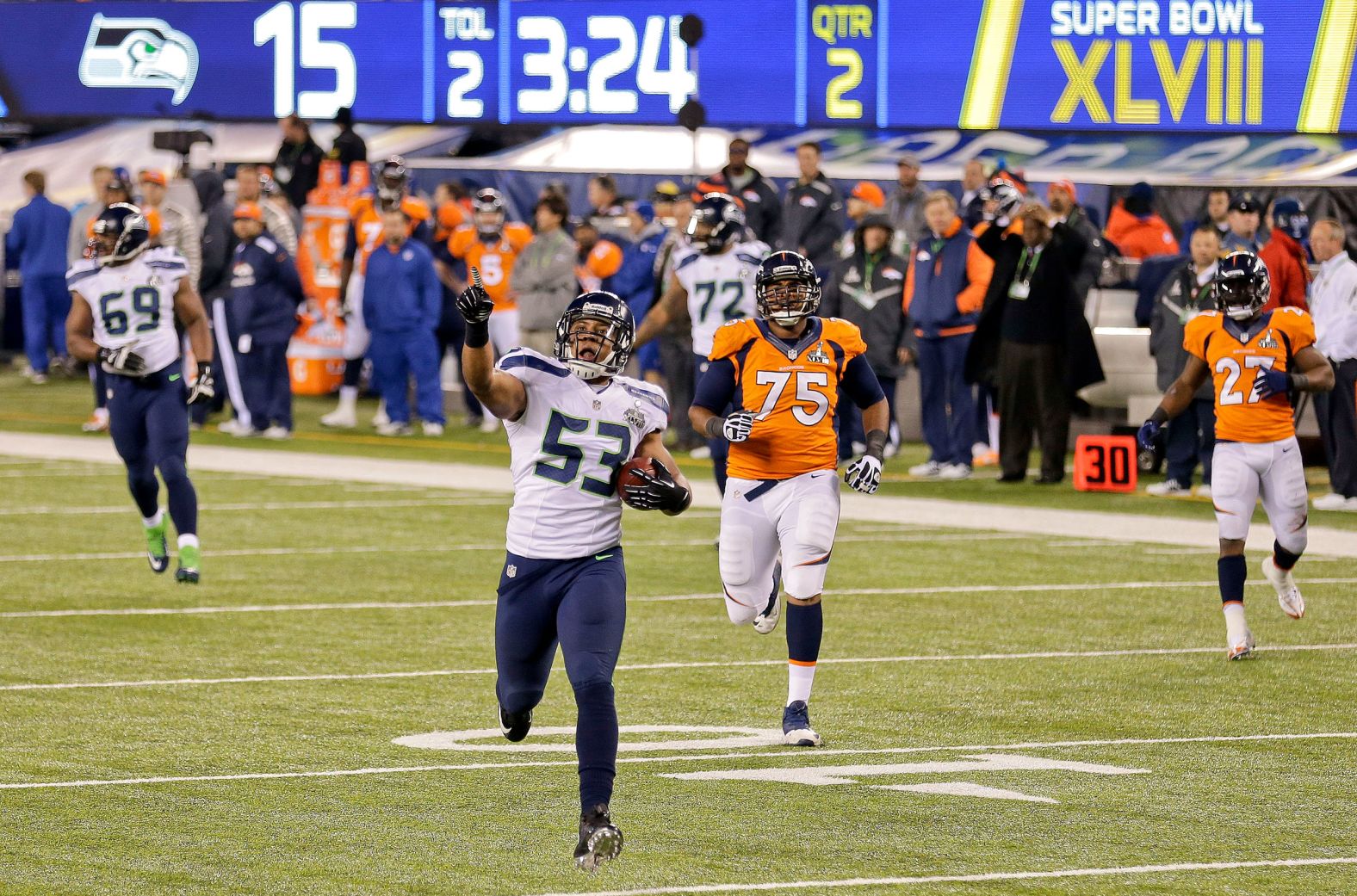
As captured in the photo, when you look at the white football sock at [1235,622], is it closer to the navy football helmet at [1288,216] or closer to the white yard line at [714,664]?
the white yard line at [714,664]

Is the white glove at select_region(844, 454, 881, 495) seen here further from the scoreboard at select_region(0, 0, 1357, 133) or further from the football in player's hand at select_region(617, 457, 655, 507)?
the scoreboard at select_region(0, 0, 1357, 133)

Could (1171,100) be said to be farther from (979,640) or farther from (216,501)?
(979,640)

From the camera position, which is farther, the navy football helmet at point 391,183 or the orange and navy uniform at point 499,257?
the orange and navy uniform at point 499,257

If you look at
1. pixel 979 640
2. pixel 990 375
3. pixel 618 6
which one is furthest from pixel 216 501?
pixel 618 6

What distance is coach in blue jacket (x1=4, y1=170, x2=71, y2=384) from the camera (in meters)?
23.8

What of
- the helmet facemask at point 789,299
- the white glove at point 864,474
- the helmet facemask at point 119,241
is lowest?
the white glove at point 864,474

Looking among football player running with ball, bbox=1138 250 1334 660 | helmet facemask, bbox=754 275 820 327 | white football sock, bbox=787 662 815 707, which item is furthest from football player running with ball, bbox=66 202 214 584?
football player running with ball, bbox=1138 250 1334 660

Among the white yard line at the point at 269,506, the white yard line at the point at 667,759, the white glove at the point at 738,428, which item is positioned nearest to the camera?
the white yard line at the point at 667,759

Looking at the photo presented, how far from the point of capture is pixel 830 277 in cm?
1769

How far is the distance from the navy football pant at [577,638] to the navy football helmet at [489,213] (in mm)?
12730

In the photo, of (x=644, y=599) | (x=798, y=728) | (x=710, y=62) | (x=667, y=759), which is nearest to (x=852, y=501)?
(x=644, y=599)

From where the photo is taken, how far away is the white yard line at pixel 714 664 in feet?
30.1

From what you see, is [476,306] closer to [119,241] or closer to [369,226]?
[119,241]

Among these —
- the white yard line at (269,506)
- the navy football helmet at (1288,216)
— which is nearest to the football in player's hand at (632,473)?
the white yard line at (269,506)
